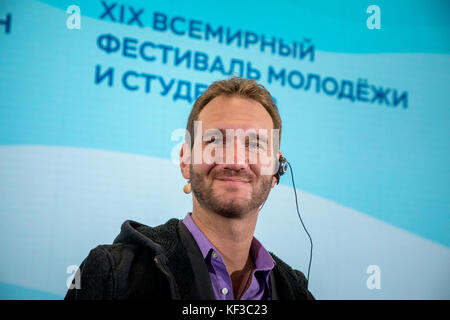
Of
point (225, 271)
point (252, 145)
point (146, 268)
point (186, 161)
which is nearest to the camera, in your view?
point (146, 268)

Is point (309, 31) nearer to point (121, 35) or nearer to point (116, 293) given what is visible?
point (121, 35)

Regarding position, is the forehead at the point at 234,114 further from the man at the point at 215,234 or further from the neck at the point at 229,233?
the neck at the point at 229,233

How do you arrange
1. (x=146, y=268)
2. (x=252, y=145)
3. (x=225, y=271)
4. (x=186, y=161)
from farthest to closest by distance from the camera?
1. (x=186, y=161)
2. (x=252, y=145)
3. (x=225, y=271)
4. (x=146, y=268)

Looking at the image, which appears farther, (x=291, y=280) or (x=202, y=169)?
(x=291, y=280)

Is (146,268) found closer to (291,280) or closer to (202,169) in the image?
(202,169)

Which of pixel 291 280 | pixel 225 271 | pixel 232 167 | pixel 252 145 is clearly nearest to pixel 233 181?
pixel 232 167

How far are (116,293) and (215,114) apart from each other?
2.22ft

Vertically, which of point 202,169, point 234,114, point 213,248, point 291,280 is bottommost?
point 291,280

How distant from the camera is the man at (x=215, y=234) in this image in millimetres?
1091

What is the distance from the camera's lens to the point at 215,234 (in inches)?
51.6

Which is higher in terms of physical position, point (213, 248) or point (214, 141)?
point (214, 141)

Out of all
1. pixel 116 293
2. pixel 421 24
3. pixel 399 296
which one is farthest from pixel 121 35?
pixel 399 296

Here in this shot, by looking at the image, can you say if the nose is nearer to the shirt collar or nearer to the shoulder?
the shirt collar

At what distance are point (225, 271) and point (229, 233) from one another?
13 cm
